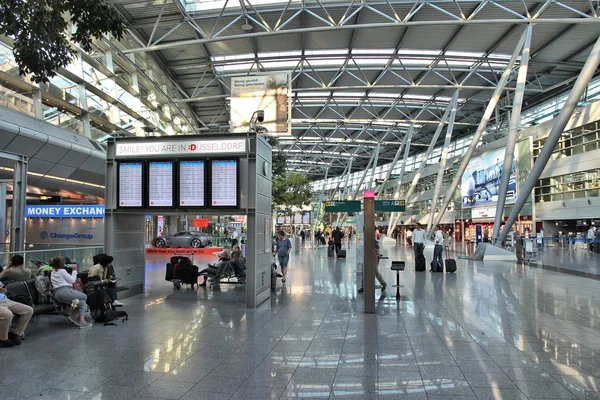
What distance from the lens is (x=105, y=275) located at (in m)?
8.44

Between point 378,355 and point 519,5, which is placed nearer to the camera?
point 378,355

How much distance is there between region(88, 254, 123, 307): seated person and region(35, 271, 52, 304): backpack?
840 millimetres

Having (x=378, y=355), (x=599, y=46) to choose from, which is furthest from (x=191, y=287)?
(x=599, y=46)

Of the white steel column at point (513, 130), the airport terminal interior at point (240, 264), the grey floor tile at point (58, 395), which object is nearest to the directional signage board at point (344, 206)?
the airport terminal interior at point (240, 264)

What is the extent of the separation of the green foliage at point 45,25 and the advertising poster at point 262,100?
916cm

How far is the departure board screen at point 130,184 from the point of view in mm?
9445

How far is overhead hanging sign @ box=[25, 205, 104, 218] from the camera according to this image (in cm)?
2000

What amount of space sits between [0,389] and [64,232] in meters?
19.1

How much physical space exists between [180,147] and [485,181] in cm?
3842

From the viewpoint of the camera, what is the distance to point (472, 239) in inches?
1900

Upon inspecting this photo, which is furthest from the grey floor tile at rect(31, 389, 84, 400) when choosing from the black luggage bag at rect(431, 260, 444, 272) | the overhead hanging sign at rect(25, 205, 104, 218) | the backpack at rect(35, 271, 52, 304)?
the overhead hanging sign at rect(25, 205, 104, 218)

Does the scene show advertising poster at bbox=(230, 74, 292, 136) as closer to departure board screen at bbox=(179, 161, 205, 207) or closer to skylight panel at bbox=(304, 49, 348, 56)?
departure board screen at bbox=(179, 161, 205, 207)

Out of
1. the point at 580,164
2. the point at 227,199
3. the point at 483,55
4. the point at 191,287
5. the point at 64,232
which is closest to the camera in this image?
the point at 227,199

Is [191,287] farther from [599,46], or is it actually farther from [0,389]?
[599,46]
